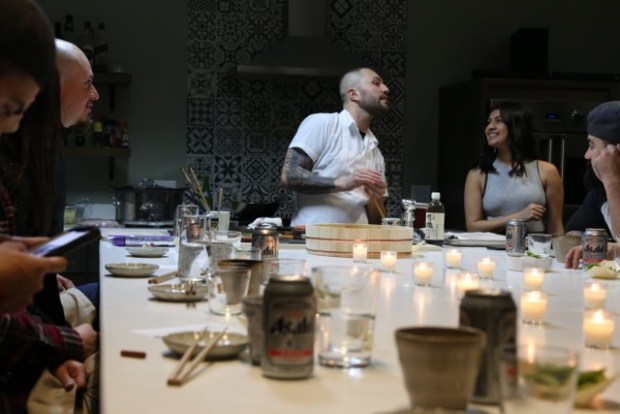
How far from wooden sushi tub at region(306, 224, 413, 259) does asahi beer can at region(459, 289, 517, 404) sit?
199cm

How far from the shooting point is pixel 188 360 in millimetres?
1402

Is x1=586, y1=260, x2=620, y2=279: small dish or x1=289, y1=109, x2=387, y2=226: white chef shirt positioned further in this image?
x1=289, y1=109, x2=387, y2=226: white chef shirt

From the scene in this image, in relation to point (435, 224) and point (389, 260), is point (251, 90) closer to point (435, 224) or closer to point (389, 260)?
point (435, 224)

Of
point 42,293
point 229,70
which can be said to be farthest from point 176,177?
point 42,293

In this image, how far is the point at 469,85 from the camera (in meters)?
6.23

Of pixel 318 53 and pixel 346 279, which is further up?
pixel 318 53

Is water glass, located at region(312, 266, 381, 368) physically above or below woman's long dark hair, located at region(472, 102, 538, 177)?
below

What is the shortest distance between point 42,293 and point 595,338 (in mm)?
1533

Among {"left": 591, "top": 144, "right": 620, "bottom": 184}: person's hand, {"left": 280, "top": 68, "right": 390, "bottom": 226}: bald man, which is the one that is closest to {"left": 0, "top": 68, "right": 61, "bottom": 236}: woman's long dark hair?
{"left": 591, "top": 144, "right": 620, "bottom": 184}: person's hand

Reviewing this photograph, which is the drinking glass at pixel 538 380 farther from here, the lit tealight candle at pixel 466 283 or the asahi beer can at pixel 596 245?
the asahi beer can at pixel 596 245

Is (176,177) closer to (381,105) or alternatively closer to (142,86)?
(142,86)

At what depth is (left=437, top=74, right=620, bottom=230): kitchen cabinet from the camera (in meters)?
6.12

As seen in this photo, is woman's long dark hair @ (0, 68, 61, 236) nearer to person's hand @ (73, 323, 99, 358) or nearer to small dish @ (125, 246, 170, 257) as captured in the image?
person's hand @ (73, 323, 99, 358)

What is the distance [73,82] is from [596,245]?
→ 1958 millimetres
